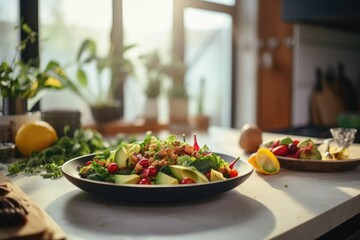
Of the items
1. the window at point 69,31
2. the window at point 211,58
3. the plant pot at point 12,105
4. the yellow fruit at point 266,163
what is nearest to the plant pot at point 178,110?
the window at point 69,31

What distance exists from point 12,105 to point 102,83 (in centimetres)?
106

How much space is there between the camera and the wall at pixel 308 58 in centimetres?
303

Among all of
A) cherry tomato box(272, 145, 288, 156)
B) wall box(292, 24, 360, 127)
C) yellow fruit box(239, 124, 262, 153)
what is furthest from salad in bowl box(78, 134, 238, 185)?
wall box(292, 24, 360, 127)

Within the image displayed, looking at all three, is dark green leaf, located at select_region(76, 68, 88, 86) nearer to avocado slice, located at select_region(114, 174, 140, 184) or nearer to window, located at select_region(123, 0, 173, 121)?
window, located at select_region(123, 0, 173, 121)

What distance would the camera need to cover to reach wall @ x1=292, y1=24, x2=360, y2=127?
119 inches

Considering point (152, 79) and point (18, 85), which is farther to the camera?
point (152, 79)

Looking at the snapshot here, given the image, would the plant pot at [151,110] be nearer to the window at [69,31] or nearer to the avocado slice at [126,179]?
the window at [69,31]

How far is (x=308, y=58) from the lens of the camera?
3.07 meters

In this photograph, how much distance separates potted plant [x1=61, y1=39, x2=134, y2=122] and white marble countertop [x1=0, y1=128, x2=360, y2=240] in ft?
3.78

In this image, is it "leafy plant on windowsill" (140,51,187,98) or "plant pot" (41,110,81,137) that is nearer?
"plant pot" (41,110,81,137)

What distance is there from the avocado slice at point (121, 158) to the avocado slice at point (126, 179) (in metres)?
0.06

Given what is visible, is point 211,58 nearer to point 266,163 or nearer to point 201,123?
point 201,123

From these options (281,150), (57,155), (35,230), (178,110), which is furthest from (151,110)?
(35,230)

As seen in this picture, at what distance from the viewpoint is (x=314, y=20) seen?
2.50 m
